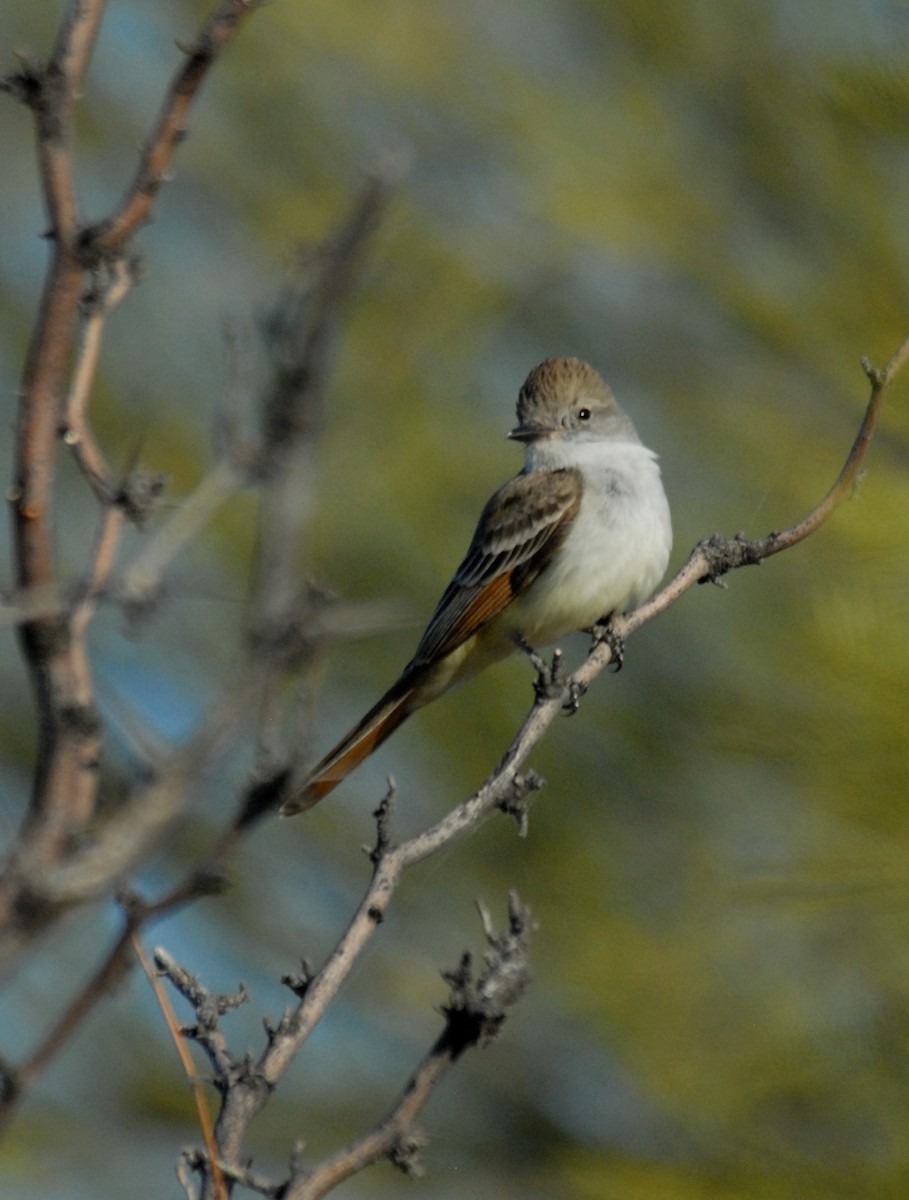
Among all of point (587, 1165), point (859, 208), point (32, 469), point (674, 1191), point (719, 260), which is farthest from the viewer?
point (719, 260)

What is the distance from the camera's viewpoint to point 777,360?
20.3 ft

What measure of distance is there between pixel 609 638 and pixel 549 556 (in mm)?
799

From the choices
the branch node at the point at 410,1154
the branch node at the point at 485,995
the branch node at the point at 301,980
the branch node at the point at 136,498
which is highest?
the branch node at the point at 136,498

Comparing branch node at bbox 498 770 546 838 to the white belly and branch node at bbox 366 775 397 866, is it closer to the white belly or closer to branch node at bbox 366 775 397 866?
branch node at bbox 366 775 397 866

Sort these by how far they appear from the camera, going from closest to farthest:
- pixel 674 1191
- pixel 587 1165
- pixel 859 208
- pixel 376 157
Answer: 1. pixel 376 157
2. pixel 674 1191
3. pixel 587 1165
4. pixel 859 208

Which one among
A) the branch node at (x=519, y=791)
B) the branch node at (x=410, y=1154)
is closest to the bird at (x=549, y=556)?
the branch node at (x=519, y=791)

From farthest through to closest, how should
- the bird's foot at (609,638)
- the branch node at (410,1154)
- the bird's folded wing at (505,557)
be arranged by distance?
the bird's folded wing at (505,557), the bird's foot at (609,638), the branch node at (410,1154)

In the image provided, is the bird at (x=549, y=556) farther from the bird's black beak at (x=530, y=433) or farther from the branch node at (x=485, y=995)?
the branch node at (x=485, y=995)

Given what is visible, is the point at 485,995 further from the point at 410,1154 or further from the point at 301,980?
the point at 301,980

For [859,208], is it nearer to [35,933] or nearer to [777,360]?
[777,360]

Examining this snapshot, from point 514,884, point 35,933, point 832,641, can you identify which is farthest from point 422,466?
point 35,933

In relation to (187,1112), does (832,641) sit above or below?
above

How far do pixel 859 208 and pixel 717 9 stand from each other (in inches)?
51.8

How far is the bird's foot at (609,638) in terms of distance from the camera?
12.9 ft
